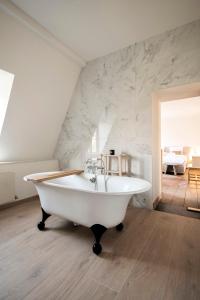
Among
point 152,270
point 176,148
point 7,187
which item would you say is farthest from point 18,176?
point 176,148

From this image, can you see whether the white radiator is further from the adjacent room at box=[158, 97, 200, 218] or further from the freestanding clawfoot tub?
the adjacent room at box=[158, 97, 200, 218]

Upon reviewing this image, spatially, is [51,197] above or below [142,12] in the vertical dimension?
below

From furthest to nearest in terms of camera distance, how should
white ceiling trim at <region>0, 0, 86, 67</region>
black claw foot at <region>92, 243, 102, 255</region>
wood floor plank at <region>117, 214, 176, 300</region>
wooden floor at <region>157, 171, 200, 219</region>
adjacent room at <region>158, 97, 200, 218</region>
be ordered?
adjacent room at <region>158, 97, 200, 218</region> → wooden floor at <region>157, 171, 200, 219</region> → white ceiling trim at <region>0, 0, 86, 67</region> → black claw foot at <region>92, 243, 102, 255</region> → wood floor plank at <region>117, 214, 176, 300</region>

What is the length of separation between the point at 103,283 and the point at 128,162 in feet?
6.15

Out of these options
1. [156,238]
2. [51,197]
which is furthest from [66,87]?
[156,238]

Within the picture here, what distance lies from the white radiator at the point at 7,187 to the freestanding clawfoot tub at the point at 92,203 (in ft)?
3.28

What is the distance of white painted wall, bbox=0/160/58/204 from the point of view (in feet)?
8.74

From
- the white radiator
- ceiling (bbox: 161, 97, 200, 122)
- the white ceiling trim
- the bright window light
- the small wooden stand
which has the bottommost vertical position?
the white radiator

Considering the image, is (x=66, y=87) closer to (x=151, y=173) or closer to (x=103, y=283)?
(x=151, y=173)

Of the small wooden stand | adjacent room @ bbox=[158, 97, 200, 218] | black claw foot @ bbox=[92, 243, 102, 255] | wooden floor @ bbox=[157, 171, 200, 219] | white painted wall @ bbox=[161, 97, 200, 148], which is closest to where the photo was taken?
black claw foot @ bbox=[92, 243, 102, 255]

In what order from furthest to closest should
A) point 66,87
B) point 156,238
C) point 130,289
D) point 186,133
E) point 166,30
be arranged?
point 186,133 → point 66,87 → point 166,30 → point 156,238 → point 130,289

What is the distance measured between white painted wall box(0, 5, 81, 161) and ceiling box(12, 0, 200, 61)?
0.28 m

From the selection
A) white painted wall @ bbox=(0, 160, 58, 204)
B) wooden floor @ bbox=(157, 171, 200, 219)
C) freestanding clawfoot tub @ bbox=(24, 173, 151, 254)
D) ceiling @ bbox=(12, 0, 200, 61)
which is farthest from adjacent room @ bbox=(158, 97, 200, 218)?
ceiling @ bbox=(12, 0, 200, 61)

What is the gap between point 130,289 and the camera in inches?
46.7
